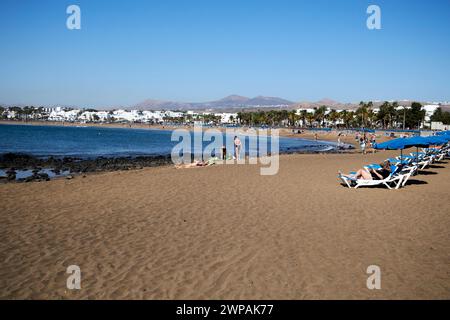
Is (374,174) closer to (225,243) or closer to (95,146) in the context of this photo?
(225,243)

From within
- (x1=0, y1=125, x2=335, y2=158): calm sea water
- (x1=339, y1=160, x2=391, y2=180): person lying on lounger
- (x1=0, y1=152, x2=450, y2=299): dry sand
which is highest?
(x1=339, y1=160, x2=391, y2=180): person lying on lounger

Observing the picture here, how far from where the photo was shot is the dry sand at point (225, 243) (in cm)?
453

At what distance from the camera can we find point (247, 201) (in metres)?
9.31

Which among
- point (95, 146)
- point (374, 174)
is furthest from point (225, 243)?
point (95, 146)

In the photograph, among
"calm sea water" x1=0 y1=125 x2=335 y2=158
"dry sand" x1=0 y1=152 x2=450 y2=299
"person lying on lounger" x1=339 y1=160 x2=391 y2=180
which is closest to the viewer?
"dry sand" x1=0 y1=152 x2=450 y2=299

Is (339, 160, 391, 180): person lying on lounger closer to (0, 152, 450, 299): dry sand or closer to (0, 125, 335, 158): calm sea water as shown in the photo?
(0, 152, 450, 299): dry sand

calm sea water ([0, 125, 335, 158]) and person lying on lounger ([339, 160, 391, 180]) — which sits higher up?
person lying on lounger ([339, 160, 391, 180])

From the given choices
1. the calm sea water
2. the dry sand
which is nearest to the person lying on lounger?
the dry sand

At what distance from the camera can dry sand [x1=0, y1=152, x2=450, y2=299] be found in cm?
453

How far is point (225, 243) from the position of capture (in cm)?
Answer: 607

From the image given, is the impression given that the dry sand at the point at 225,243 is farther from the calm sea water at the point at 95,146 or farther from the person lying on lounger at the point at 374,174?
the calm sea water at the point at 95,146

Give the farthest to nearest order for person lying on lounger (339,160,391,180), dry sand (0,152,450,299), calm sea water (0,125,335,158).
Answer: calm sea water (0,125,335,158) < person lying on lounger (339,160,391,180) < dry sand (0,152,450,299)

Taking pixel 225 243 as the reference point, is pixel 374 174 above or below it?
above

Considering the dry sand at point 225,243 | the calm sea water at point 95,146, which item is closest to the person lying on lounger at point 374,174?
the dry sand at point 225,243
